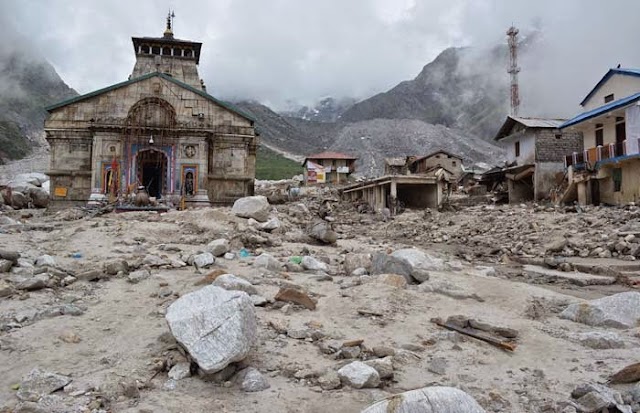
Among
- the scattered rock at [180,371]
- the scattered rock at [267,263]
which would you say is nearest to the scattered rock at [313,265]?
the scattered rock at [267,263]

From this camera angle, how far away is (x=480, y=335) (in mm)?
5316

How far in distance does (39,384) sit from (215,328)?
5.16 ft

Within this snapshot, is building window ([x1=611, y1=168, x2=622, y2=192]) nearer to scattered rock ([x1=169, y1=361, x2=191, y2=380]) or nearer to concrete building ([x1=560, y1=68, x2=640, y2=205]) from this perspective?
concrete building ([x1=560, y1=68, x2=640, y2=205])

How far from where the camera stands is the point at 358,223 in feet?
76.2

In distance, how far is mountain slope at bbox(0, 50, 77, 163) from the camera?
7356 centimetres

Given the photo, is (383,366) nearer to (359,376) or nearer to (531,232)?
(359,376)

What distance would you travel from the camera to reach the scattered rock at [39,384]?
12.0 ft

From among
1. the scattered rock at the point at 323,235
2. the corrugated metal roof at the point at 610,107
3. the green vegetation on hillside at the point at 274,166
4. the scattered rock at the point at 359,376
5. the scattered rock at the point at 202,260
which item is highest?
the green vegetation on hillside at the point at 274,166

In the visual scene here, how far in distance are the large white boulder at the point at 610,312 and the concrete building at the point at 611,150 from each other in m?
16.5

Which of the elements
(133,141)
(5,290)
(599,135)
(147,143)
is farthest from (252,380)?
(599,135)

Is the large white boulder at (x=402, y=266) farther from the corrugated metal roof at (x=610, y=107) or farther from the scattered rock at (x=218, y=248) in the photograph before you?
the corrugated metal roof at (x=610, y=107)

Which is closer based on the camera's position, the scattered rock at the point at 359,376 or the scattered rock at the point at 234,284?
the scattered rock at the point at 359,376

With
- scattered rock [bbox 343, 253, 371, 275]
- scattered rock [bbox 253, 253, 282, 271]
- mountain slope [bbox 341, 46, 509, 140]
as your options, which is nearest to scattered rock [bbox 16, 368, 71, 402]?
scattered rock [bbox 253, 253, 282, 271]

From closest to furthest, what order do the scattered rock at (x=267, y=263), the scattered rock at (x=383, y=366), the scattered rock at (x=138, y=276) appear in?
the scattered rock at (x=383, y=366) < the scattered rock at (x=138, y=276) < the scattered rock at (x=267, y=263)
